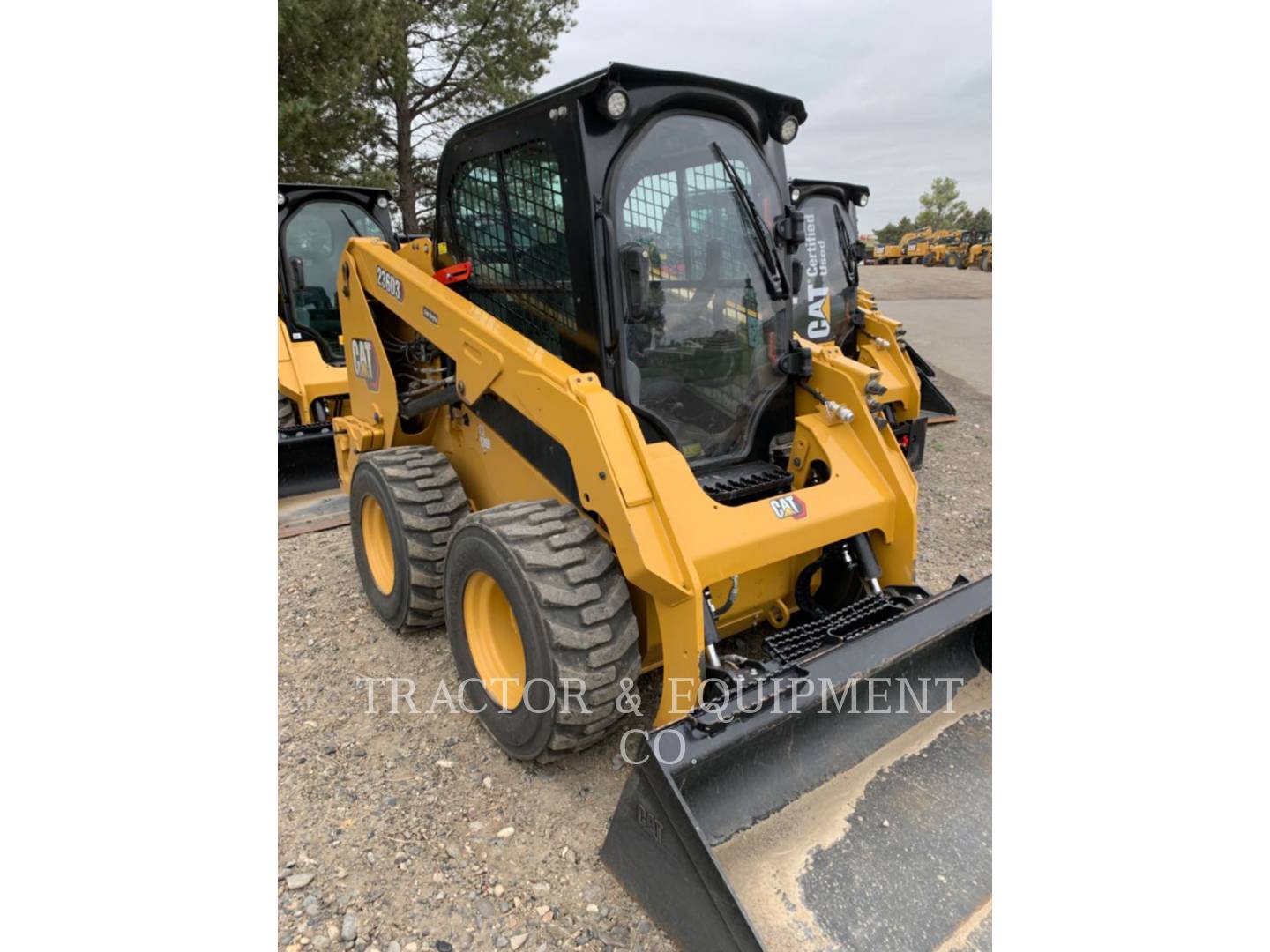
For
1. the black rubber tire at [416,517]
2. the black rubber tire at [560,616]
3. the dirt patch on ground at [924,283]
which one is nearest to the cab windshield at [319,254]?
the black rubber tire at [416,517]

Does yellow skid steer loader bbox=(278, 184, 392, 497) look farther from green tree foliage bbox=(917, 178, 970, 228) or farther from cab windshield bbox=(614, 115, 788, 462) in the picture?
green tree foliage bbox=(917, 178, 970, 228)

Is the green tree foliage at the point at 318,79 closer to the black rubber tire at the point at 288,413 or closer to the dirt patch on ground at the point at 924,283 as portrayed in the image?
the black rubber tire at the point at 288,413

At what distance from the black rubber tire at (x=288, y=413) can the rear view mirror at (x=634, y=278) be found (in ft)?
15.0

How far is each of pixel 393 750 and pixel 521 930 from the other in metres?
0.99

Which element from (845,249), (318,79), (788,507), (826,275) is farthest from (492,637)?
(318,79)

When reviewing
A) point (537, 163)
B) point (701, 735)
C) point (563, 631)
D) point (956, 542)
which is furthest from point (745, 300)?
point (956, 542)

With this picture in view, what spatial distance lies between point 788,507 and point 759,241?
114cm

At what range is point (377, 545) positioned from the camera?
12.6ft

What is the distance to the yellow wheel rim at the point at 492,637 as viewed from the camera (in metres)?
2.78

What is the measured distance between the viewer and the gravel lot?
6.99 feet

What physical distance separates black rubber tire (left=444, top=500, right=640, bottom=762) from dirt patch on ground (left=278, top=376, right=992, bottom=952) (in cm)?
21

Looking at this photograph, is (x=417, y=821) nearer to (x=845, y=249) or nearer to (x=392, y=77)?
(x=845, y=249)

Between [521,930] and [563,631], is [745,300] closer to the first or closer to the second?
[563,631]

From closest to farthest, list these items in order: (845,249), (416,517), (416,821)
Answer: (416,821) < (416,517) < (845,249)
